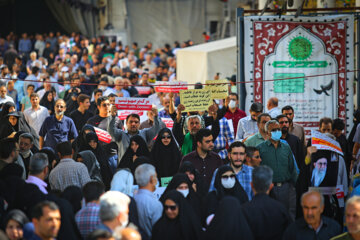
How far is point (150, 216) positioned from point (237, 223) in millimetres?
940

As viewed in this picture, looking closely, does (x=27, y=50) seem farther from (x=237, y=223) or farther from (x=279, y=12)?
(x=237, y=223)

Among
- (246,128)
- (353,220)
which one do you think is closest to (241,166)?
(353,220)

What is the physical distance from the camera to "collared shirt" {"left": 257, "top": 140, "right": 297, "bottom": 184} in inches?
358

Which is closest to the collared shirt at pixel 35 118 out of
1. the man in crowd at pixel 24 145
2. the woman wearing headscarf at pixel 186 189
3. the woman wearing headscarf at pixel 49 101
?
the woman wearing headscarf at pixel 49 101

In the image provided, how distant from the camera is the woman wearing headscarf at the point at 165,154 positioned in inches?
384

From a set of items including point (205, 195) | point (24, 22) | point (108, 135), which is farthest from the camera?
point (24, 22)

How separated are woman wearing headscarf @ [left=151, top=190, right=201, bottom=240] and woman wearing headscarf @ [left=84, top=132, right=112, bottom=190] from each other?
127 inches

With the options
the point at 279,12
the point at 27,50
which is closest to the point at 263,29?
the point at 279,12

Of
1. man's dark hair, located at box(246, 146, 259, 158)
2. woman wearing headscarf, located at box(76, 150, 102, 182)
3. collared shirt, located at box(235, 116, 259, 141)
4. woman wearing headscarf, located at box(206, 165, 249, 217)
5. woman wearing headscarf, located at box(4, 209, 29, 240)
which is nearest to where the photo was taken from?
woman wearing headscarf, located at box(4, 209, 29, 240)

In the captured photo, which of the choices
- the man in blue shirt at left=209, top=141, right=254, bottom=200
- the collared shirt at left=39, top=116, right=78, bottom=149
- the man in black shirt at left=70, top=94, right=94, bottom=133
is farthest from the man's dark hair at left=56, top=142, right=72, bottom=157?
the man in black shirt at left=70, top=94, right=94, bottom=133

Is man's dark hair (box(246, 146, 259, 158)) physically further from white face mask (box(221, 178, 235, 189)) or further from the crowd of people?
white face mask (box(221, 178, 235, 189))

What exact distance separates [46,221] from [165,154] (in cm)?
404

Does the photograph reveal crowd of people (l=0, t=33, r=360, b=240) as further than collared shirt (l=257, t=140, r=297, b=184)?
No

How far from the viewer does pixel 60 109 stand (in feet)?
37.2
